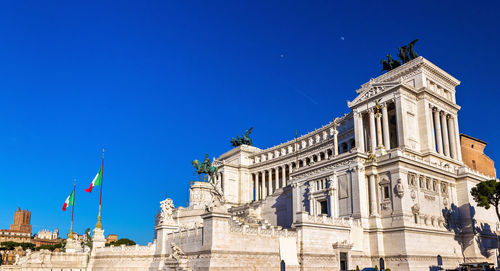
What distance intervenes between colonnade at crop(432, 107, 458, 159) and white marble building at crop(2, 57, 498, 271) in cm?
16

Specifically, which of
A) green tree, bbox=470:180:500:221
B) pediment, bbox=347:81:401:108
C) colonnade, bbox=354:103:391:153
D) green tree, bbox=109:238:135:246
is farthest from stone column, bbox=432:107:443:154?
green tree, bbox=109:238:135:246

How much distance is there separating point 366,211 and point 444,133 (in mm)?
26951

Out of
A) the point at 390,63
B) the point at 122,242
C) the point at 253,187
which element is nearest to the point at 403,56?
the point at 390,63

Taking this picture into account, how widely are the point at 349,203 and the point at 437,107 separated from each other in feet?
88.7

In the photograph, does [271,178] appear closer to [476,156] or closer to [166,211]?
[476,156]

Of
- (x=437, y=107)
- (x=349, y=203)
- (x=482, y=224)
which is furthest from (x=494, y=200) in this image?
(x=437, y=107)

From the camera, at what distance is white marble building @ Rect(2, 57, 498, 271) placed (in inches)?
1588

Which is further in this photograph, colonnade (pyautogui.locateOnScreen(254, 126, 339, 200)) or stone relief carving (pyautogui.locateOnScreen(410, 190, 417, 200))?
colonnade (pyautogui.locateOnScreen(254, 126, 339, 200))

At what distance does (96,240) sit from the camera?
5612cm

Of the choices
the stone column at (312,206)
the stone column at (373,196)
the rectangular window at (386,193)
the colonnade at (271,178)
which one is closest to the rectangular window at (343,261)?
the stone column at (373,196)

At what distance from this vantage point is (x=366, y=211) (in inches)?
2007

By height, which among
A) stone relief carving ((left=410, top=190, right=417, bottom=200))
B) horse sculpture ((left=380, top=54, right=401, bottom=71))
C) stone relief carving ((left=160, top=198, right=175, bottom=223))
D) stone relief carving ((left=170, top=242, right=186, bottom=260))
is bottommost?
stone relief carving ((left=170, top=242, right=186, bottom=260))

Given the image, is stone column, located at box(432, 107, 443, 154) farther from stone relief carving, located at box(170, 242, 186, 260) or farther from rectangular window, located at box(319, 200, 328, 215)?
stone relief carving, located at box(170, 242, 186, 260)

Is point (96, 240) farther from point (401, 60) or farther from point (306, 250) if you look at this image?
point (401, 60)
